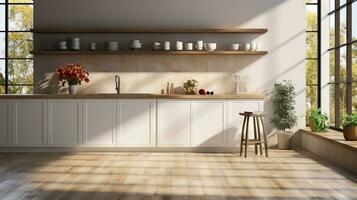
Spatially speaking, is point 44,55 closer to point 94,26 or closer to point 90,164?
point 94,26

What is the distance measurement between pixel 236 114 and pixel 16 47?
12.0 ft

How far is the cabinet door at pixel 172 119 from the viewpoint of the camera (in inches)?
287

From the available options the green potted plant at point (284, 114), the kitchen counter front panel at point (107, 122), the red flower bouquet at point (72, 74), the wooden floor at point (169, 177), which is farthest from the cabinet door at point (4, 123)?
the green potted plant at point (284, 114)

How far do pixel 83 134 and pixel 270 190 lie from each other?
3486mm

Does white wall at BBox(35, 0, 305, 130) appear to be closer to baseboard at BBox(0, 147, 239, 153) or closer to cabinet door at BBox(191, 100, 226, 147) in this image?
cabinet door at BBox(191, 100, 226, 147)

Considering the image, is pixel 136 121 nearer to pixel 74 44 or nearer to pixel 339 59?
pixel 74 44

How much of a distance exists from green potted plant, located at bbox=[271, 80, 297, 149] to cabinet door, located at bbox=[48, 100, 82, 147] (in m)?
2.90

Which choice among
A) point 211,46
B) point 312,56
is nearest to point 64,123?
point 211,46

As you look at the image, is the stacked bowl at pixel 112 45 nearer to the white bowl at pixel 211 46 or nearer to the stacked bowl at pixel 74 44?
the stacked bowl at pixel 74 44

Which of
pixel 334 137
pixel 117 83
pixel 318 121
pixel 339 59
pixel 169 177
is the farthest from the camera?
pixel 117 83

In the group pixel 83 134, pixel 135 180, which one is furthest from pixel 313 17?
pixel 135 180

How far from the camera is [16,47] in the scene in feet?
26.7

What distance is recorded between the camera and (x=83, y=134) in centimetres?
726

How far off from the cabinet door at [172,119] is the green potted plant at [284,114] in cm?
140
